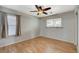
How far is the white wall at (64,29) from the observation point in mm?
1460

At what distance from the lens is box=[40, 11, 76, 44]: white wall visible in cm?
146

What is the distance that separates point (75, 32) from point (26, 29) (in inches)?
44.7

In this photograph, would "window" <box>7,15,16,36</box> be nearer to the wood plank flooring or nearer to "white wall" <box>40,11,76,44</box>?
the wood plank flooring

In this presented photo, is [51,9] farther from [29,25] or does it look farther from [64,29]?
[29,25]

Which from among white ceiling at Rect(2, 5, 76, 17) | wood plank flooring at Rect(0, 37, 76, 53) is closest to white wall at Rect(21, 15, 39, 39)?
white ceiling at Rect(2, 5, 76, 17)

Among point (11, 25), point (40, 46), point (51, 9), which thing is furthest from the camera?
point (40, 46)

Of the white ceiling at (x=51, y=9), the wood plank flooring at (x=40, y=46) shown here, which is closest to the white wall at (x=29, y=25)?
the white ceiling at (x=51, y=9)

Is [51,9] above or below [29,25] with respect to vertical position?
above

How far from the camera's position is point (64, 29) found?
1620 millimetres

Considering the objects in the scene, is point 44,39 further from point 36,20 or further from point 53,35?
point 36,20

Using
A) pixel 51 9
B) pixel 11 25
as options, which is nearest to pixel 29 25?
pixel 11 25
